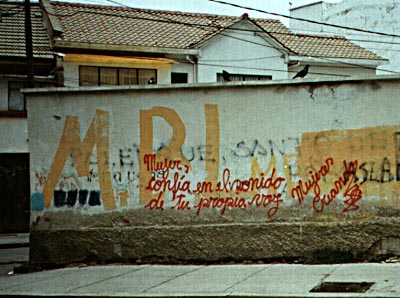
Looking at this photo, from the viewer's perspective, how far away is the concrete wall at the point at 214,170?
40.4 ft

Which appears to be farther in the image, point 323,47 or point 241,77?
point 323,47

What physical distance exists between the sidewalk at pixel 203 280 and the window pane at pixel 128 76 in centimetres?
1332

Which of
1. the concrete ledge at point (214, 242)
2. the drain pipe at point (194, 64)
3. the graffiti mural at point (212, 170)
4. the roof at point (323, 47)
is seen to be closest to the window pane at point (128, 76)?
the drain pipe at point (194, 64)

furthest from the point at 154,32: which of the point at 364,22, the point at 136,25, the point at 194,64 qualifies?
the point at 364,22

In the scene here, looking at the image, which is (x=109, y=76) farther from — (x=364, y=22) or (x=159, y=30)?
(x=364, y=22)

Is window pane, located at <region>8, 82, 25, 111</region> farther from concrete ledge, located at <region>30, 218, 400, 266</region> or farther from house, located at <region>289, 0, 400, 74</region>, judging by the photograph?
house, located at <region>289, 0, 400, 74</region>

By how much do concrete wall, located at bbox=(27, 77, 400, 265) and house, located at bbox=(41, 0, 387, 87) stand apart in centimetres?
1149

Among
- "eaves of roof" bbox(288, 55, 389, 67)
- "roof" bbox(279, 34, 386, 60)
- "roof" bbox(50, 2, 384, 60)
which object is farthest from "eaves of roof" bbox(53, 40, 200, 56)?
"roof" bbox(279, 34, 386, 60)

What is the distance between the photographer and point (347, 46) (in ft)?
101

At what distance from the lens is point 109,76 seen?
25500 mm

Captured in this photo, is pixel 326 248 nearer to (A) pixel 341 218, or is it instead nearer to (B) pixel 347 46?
(A) pixel 341 218

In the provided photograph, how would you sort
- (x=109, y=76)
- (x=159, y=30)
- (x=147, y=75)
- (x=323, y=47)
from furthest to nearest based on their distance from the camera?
(x=323, y=47)
(x=159, y=30)
(x=147, y=75)
(x=109, y=76)

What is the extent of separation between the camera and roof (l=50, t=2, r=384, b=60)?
25844 mm

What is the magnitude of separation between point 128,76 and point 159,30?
2.55 m
